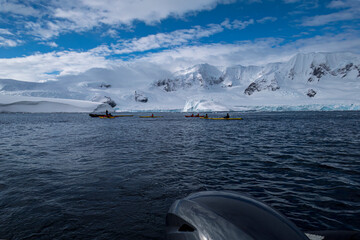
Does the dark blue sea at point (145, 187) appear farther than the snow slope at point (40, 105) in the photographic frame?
No

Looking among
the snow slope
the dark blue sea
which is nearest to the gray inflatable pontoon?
the dark blue sea

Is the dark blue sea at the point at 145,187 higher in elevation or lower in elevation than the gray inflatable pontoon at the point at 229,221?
lower

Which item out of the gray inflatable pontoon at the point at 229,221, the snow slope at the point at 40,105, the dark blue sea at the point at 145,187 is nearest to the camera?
the gray inflatable pontoon at the point at 229,221

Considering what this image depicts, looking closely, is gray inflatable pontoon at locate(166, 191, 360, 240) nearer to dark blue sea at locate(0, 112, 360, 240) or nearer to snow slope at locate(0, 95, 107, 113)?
dark blue sea at locate(0, 112, 360, 240)

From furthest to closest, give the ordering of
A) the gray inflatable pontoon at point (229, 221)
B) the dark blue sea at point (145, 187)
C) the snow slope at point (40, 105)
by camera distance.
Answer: the snow slope at point (40, 105) < the dark blue sea at point (145, 187) < the gray inflatable pontoon at point (229, 221)

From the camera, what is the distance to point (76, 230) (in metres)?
4.77

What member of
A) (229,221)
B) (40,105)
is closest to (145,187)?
(229,221)

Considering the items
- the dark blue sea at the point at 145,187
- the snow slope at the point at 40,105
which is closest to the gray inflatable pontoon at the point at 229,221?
the dark blue sea at the point at 145,187

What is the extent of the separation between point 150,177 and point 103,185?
176 centimetres

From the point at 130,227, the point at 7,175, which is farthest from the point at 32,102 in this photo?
the point at 130,227

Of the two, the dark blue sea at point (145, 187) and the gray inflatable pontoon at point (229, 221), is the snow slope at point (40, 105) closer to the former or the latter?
the dark blue sea at point (145, 187)

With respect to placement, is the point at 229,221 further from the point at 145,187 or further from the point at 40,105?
the point at 40,105

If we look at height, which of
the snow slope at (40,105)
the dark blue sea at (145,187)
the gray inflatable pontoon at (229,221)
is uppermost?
the snow slope at (40,105)

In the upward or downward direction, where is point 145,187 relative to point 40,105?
downward
